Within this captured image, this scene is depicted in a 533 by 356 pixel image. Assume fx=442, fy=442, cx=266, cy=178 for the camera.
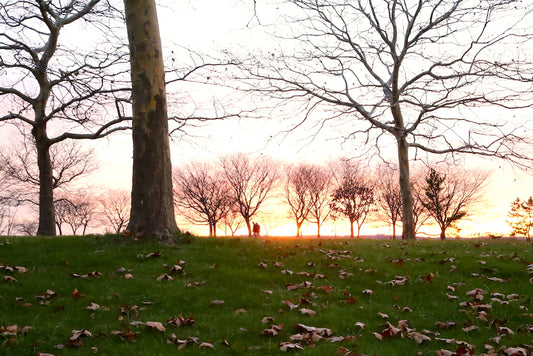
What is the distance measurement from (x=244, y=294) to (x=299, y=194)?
46244mm

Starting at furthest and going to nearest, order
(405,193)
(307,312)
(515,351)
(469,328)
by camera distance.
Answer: (405,193), (307,312), (469,328), (515,351)

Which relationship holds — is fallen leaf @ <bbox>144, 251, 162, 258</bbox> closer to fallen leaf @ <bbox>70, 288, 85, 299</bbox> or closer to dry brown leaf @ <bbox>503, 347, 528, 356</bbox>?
fallen leaf @ <bbox>70, 288, 85, 299</bbox>

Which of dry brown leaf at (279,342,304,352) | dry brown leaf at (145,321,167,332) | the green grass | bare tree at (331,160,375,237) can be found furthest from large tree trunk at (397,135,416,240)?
bare tree at (331,160,375,237)

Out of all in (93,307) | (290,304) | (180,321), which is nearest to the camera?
(180,321)

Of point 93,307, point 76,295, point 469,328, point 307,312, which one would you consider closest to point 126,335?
point 93,307

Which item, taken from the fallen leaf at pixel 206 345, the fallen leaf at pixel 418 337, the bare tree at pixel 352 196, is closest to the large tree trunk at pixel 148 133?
the fallen leaf at pixel 206 345

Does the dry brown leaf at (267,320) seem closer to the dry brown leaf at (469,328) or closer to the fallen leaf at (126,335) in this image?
the fallen leaf at (126,335)

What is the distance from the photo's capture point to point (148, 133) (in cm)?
1182

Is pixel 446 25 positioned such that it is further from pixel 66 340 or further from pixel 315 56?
pixel 66 340

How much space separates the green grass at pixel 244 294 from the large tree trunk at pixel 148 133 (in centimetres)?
77

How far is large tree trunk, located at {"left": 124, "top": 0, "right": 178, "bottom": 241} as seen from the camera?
11617mm

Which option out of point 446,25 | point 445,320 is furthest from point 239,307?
point 446,25

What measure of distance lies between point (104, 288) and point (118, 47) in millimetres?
15627

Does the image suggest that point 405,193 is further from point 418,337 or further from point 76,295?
point 76,295
